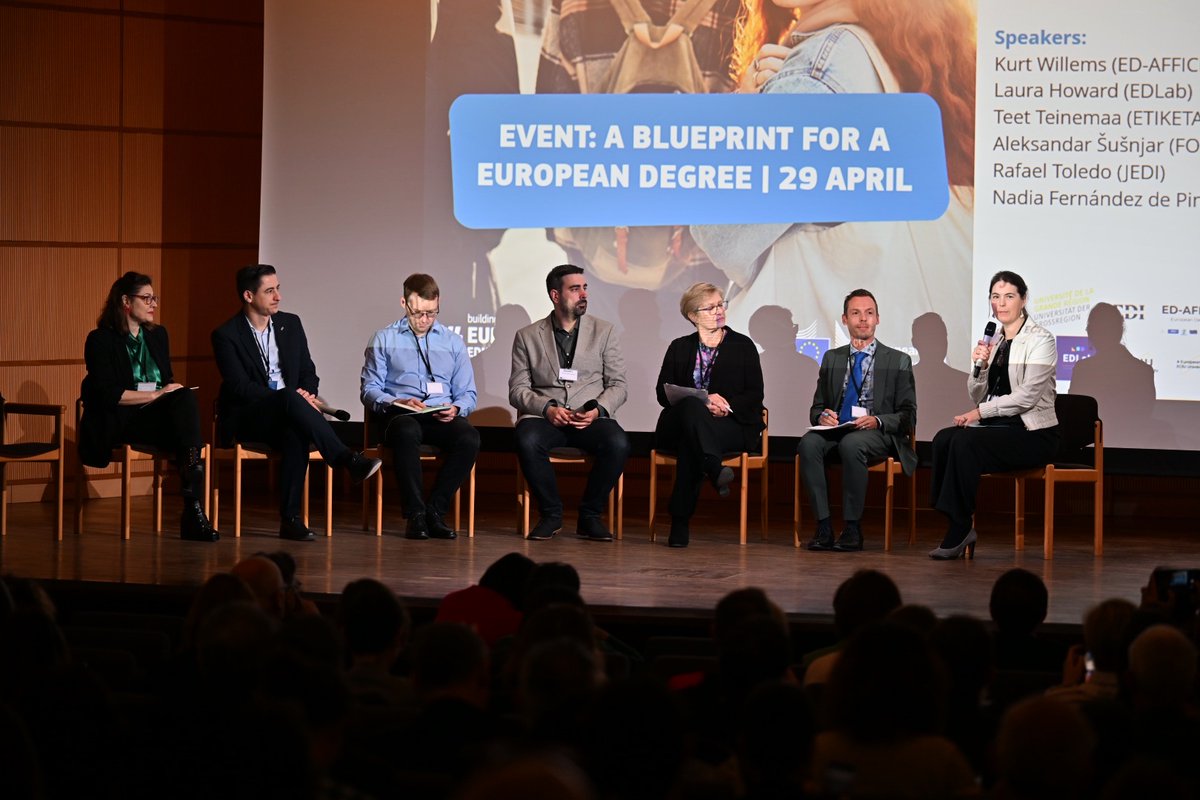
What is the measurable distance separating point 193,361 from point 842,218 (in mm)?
3486

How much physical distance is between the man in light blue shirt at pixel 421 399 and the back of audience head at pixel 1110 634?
12.8 feet

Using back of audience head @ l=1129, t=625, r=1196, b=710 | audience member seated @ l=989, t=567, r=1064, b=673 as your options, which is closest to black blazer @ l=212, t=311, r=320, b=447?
audience member seated @ l=989, t=567, r=1064, b=673

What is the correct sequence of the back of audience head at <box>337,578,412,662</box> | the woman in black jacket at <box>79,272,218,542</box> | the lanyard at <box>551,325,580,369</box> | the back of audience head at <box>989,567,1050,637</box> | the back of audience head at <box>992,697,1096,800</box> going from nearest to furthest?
1. the back of audience head at <box>992,697,1096,800</box>
2. the back of audience head at <box>337,578,412,662</box>
3. the back of audience head at <box>989,567,1050,637</box>
4. the woman in black jacket at <box>79,272,218,542</box>
5. the lanyard at <box>551,325,580,369</box>

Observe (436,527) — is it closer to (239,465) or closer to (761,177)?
(239,465)

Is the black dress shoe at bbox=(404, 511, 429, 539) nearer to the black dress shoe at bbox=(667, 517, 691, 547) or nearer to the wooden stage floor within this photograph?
the wooden stage floor

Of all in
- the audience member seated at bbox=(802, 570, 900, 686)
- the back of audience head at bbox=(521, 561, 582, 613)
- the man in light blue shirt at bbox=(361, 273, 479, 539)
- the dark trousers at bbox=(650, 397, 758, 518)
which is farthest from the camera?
the man in light blue shirt at bbox=(361, 273, 479, 539)

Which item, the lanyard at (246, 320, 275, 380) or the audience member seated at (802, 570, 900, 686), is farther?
the lanyard at (246, 320, 275, 380)

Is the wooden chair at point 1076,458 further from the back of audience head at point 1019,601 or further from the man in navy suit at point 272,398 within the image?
the back of audience head at point 1019,601

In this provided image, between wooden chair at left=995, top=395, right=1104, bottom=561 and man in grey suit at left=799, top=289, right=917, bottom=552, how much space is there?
1.61 feet

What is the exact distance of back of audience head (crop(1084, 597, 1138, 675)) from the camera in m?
2.99

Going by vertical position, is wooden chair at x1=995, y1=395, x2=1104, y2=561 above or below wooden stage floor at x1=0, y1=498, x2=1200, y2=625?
above

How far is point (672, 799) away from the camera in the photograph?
6.28 feet

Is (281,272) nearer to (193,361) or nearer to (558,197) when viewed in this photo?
(193,361)

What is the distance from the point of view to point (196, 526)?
21.0 ft
